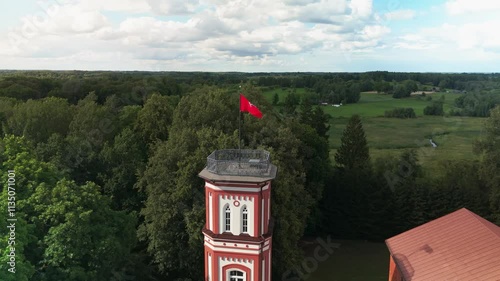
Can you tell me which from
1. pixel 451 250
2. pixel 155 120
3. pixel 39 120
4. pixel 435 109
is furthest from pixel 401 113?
pixel 39 120

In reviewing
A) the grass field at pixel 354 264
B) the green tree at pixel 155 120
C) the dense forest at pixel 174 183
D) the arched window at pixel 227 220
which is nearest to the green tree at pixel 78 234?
the dense forest at pixel 174 183

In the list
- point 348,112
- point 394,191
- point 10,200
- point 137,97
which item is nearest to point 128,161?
point 10,200

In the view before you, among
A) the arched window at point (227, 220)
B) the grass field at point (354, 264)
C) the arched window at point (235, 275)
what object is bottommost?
the grass field at point (354, 264)

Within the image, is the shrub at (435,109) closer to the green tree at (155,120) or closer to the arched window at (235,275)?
the green tree at (155,120)

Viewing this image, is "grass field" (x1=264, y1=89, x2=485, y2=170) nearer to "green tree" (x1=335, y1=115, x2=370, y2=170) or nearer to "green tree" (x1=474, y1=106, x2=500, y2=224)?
"green tree" (x1=335, y1=115, x2=370, y2=170)

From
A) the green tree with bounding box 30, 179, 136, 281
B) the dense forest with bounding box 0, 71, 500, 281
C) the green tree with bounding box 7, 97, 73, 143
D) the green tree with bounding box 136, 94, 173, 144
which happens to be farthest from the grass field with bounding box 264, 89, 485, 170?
the green tree with bounding box 7, 97, 73, 143
